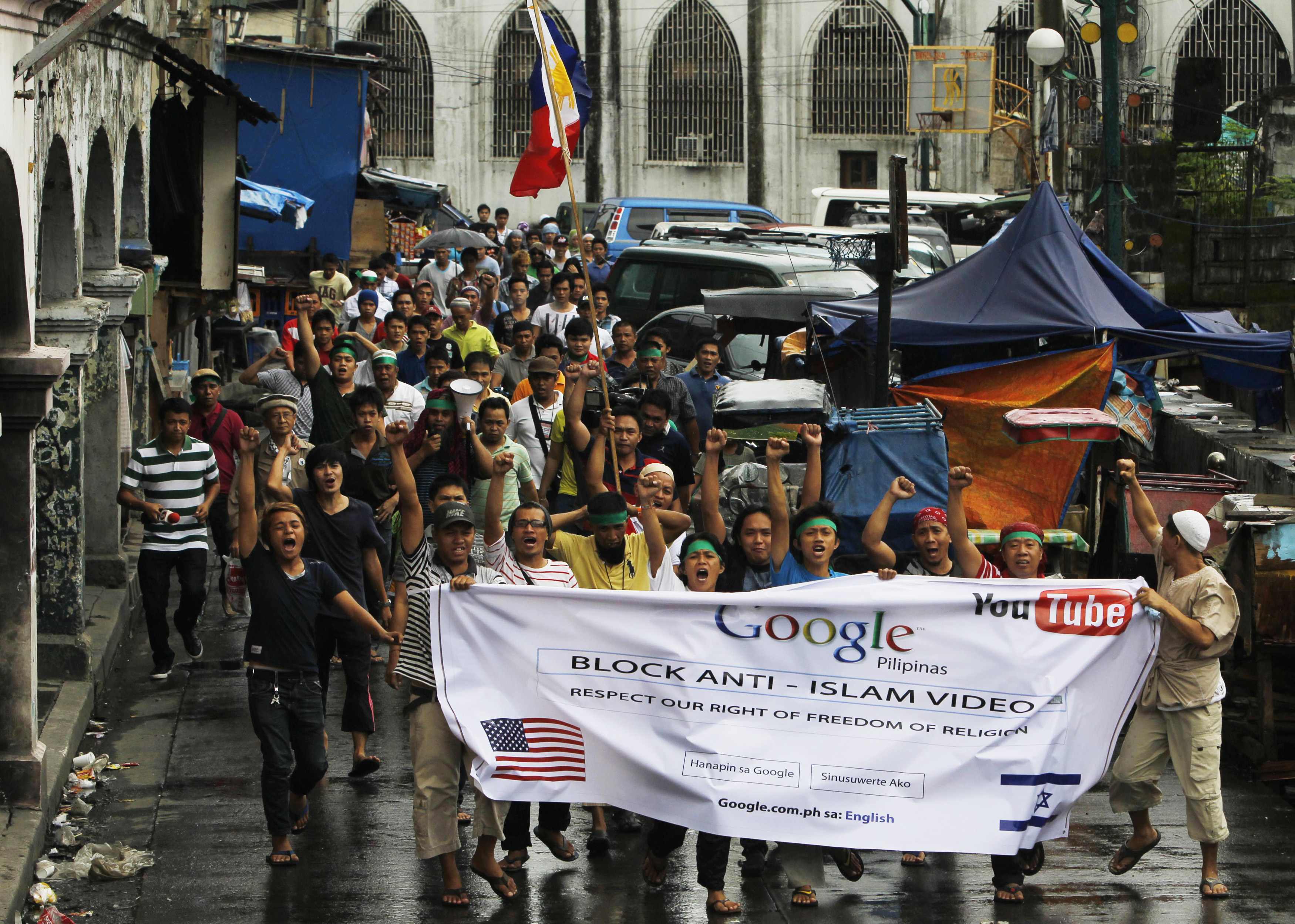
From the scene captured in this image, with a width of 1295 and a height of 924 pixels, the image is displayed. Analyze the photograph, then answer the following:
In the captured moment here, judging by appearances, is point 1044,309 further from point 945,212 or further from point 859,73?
point 859,73

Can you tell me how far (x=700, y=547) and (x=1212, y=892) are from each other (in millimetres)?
2616

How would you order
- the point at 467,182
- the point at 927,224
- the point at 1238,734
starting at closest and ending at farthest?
the point at 1238,734, the point at 927,224, the point at 467,182

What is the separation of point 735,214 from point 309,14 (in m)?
8.04

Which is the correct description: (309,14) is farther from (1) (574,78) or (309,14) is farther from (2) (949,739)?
(2) (949,739)

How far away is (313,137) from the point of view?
27562mm

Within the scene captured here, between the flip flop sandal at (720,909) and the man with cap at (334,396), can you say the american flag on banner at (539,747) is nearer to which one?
the flip flop sandal at (720,909)

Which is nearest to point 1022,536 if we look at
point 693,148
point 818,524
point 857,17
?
point 818,524

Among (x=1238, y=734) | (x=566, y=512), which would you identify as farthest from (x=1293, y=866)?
(x=566, y=512)

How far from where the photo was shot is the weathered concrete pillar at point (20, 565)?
321 inches

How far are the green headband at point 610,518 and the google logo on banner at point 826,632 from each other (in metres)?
0.87

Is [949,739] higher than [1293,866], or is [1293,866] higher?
[949,739]

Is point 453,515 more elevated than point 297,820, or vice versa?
point 453,515

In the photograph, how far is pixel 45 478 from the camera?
10.3 metres

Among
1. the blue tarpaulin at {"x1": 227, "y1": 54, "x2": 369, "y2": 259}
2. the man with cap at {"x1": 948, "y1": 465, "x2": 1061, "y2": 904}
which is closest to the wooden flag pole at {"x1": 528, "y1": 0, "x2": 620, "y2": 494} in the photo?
the man with cap at {"x1": 948, "y1": 465, "x2": 1061, "y2": 904}
